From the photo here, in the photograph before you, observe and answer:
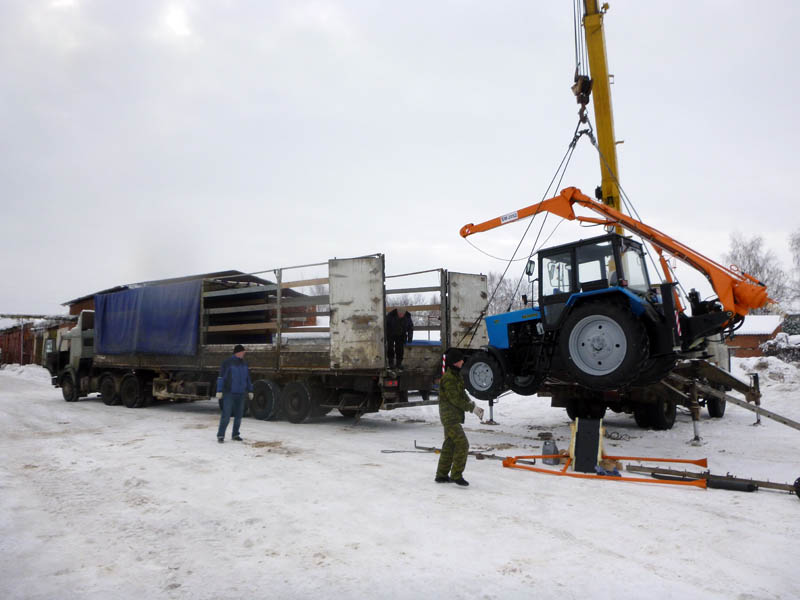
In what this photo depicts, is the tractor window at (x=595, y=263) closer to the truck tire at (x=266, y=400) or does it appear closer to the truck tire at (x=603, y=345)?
the truck tire at (x=603, y=345)

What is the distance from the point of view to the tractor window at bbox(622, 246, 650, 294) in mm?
7992

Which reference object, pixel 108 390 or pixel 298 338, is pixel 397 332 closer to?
pixel 298 338

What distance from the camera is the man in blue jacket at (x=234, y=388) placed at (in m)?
9.52

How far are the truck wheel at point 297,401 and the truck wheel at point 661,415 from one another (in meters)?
6.87

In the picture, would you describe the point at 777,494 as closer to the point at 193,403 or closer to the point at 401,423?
the point at 401,423

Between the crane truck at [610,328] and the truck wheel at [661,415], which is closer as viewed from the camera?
the crane truck at [610,328]

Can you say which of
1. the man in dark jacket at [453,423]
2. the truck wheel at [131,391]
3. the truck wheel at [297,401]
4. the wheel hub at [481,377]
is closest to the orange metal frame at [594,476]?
the man in dark jacket at [453,423]

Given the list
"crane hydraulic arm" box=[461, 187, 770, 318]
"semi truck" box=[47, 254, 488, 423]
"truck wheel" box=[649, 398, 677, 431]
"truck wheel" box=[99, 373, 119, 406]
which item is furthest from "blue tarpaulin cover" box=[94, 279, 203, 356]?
"truck wheel" box=[649, 398, 677, 431]

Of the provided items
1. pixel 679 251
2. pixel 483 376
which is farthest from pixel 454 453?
pixel 679 251

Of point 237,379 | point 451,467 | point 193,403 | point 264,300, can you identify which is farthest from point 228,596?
point 193,403

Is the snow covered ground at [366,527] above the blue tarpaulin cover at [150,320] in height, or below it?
below

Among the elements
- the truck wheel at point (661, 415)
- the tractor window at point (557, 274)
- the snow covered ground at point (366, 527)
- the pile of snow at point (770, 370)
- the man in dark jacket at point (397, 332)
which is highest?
the tractor window at point (557, 274)

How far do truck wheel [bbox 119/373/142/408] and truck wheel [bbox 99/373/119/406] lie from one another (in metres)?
0.34

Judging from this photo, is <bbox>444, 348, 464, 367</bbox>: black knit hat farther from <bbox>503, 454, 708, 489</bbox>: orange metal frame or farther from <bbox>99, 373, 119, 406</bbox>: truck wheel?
<bbox>99, 373, 119, 406</bbox>: truck wheel
